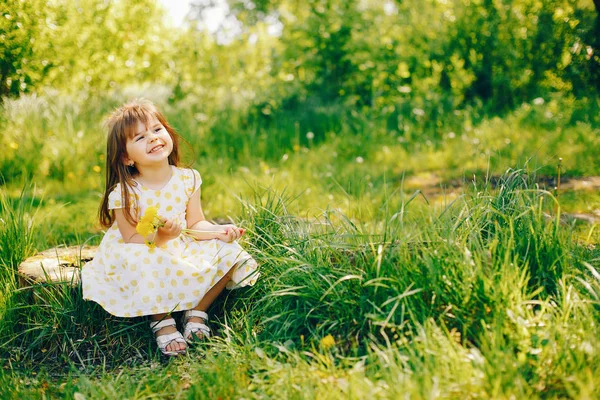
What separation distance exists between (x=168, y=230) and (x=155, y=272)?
0.22 metres

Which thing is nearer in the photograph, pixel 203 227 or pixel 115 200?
pixel 115 200

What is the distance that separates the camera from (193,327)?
2.98 metres

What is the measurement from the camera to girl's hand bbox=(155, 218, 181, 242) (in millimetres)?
2920

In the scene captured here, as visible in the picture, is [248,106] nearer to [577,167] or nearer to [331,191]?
[331,191]

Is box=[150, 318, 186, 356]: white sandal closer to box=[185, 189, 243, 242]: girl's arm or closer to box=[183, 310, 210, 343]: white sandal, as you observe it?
box=[183, 310, 210, 343]: white sandal

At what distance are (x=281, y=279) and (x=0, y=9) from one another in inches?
106

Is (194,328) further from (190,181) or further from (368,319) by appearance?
(368,319)

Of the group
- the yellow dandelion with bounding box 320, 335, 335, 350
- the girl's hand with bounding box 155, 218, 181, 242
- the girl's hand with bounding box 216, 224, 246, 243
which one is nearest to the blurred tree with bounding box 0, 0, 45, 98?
the girl's hand with bounding box 155, 218, 181, 242

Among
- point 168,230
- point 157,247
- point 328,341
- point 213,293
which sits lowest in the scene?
point 213,293

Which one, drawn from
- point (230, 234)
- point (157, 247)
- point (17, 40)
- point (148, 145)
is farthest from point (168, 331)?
point (17, 40)

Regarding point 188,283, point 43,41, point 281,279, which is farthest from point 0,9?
point 281,279

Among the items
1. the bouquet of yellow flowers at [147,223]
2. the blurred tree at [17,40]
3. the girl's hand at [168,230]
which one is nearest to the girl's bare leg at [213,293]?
the girl's hand at [168,230]

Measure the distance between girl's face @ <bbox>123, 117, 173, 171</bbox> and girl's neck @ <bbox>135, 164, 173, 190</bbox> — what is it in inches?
2.6

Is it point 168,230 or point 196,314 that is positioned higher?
point 168,230
